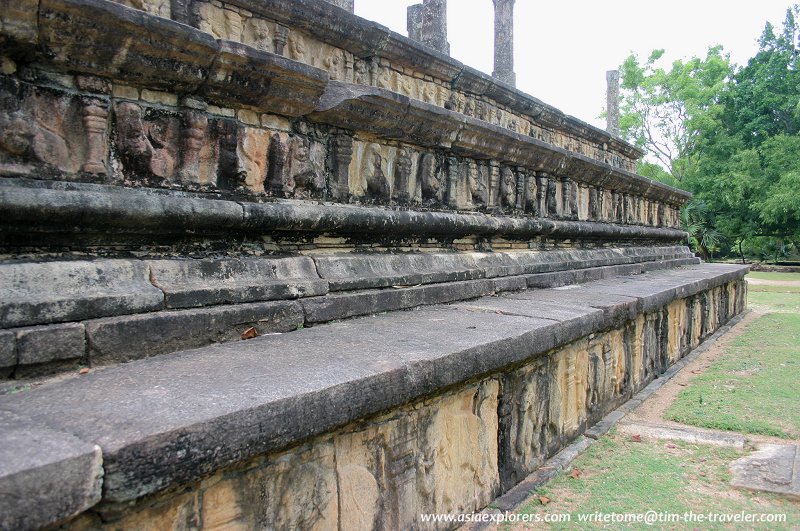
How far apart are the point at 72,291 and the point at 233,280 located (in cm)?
67

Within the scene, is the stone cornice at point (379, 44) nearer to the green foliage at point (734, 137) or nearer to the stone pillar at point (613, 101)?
the stone pillar at point (613, 101)

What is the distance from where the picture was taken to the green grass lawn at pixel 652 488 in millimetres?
2588

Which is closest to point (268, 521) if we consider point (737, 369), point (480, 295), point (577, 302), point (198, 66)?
point (198, 66)

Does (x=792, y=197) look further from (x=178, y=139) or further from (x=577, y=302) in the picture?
(x=178, y=139)

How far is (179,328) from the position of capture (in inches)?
85.5

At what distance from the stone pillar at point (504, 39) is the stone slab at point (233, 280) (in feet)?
41.1

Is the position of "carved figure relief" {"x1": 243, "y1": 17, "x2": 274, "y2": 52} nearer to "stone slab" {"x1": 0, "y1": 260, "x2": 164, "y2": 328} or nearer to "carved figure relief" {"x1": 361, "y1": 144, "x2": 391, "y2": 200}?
"carved figure relief" {"x1": 361, "y1": 144, "x2": 391, "y2": 200}

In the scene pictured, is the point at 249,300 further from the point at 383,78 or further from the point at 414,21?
the point at 414,21

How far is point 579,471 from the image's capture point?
9.98ft

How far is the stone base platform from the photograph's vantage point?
1274mm

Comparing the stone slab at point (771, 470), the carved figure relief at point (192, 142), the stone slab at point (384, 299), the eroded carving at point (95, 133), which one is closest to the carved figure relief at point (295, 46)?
the carved figure relief at point (192, 142)

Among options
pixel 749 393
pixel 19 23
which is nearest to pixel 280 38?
pixel 19 23

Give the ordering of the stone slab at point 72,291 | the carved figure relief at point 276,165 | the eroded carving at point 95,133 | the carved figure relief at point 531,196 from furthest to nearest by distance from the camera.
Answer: the carved figure relief at point 531,196 < the carved figure relief at point 276,165 < the eroded carving at point 95,133 < the stone slab at point 72,291

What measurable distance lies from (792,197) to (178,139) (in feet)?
88.8
